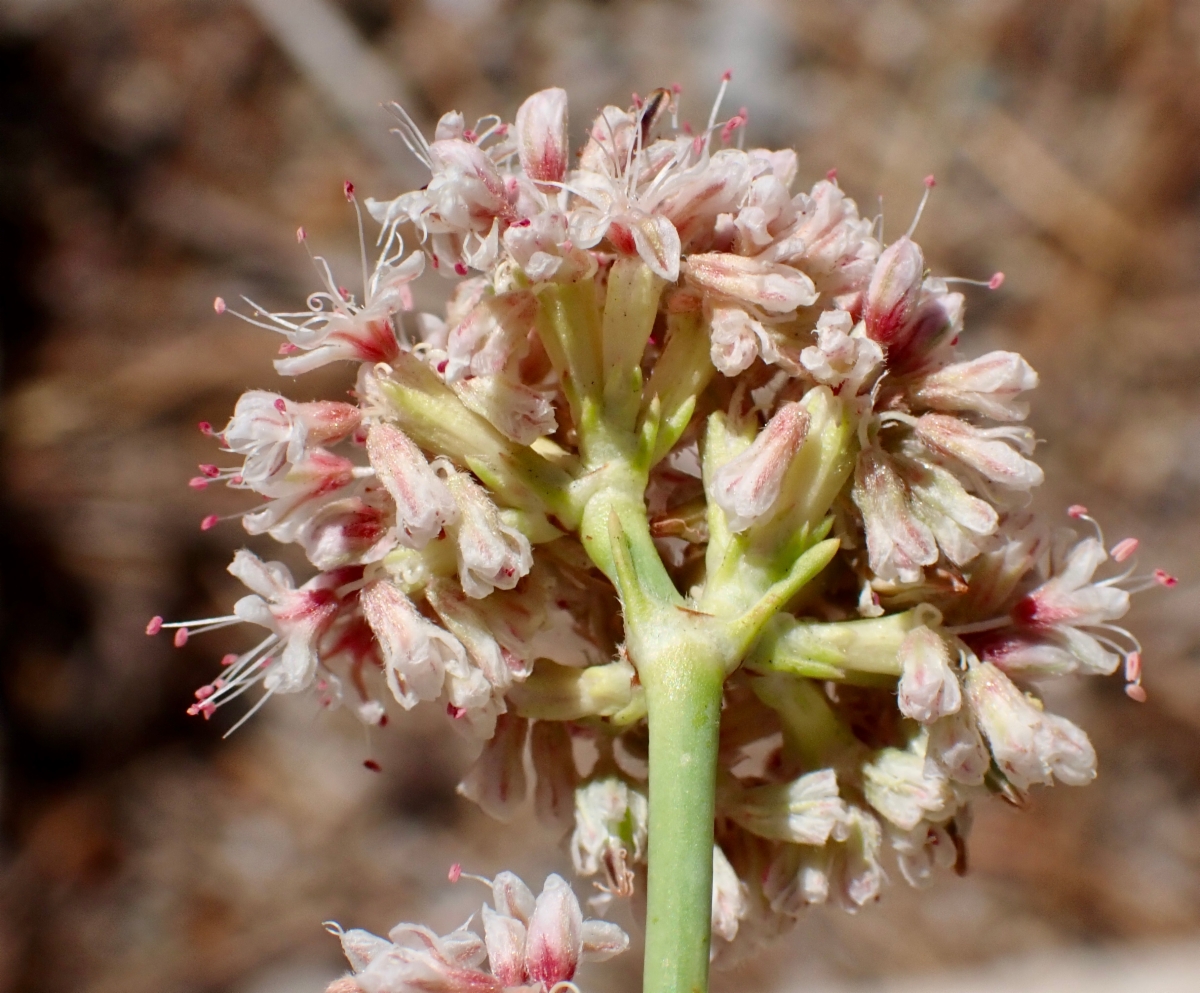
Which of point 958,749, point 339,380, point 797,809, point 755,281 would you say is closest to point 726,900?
point 797,809

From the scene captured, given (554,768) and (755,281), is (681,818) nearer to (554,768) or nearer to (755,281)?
(554,768)

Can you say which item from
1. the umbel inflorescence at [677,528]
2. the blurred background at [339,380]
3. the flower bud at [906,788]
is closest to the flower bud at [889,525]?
the umbel inflorescence at [677,528]

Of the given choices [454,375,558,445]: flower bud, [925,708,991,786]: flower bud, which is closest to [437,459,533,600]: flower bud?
[454,375,558,445]: flower bud

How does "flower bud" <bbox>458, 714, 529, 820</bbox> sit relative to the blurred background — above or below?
above

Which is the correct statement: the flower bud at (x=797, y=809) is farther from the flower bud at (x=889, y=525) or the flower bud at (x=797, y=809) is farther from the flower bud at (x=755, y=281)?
the flower bud at (x=755, y=281)

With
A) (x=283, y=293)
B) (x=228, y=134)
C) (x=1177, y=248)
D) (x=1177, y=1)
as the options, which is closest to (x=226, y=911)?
(x=283, y=293)

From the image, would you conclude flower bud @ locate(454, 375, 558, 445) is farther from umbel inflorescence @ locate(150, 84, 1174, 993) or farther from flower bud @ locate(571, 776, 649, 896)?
flower bud @ locate(571, 776, 649, 896)
